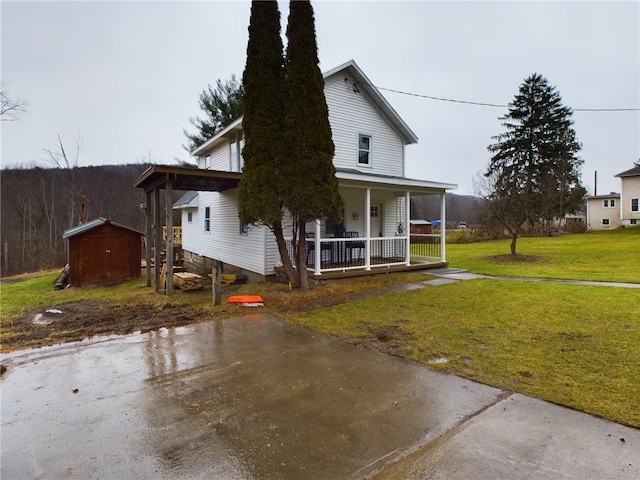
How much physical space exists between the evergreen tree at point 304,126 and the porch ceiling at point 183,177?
2587 mm

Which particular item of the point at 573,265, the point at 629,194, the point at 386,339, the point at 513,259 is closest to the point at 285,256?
the point at 386,339

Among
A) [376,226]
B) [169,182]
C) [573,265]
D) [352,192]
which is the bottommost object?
[573,265]

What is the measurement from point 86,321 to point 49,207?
3773cm

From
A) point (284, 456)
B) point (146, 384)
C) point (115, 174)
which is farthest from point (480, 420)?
point (115, 174)

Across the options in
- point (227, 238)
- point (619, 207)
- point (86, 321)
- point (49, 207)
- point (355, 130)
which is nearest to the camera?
point (86, 321)

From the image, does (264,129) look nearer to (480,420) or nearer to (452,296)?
(452,296)

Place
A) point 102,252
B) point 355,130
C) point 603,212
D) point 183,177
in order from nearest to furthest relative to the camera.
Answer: point 183,177, point 102,252, point 355,130, point 603,212

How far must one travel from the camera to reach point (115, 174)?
38.8m

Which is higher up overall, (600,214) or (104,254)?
(600,214)

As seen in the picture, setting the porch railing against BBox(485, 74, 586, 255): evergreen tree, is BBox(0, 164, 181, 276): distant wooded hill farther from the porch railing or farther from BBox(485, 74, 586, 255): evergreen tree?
BBox(485, 74, 586, 255): evergreen tree

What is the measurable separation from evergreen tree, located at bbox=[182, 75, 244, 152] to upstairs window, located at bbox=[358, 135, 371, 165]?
20022 millimetres

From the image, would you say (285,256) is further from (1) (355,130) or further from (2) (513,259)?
(2) (513,259)

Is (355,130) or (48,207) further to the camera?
(48,207)

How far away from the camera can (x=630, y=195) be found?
34.2 meters
